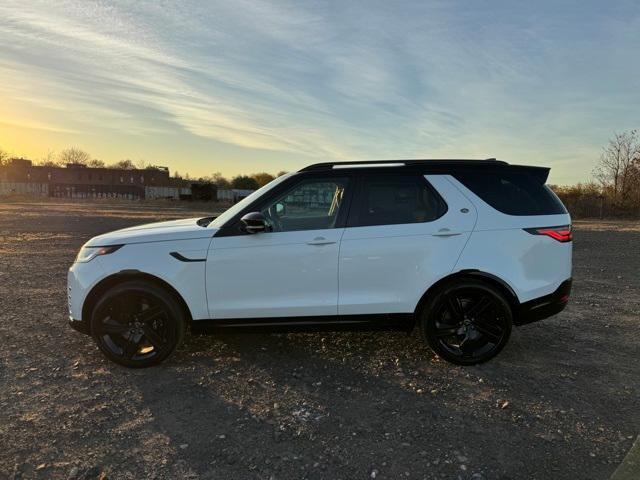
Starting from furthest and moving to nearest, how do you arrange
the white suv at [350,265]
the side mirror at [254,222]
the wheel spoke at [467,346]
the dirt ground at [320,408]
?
the wheel spoke at [467,346] → the white suv at [350,265] → the side mirror at [254,222] → the dirt ground at [320,408]

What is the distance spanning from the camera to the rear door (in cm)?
422

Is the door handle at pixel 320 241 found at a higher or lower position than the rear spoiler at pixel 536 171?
lower

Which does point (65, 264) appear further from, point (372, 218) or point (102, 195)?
point (102, 195)

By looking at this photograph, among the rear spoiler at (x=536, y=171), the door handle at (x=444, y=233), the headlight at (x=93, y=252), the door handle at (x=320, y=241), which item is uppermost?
the rear spoiler at (x=536, y=171)

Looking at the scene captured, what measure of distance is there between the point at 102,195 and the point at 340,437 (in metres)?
102

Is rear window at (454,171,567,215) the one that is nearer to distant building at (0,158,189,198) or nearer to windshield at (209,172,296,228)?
windshield at (209,172,296,228)

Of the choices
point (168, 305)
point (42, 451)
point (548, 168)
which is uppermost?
point (548, 168)

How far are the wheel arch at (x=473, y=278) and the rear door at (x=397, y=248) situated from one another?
64 millimetres

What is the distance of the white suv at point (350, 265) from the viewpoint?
4.20 meters

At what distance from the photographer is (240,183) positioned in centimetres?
9106

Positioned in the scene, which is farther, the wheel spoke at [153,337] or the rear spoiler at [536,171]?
the rear spoiler at [536,171]

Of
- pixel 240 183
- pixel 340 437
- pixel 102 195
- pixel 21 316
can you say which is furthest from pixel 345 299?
pixel 102 195

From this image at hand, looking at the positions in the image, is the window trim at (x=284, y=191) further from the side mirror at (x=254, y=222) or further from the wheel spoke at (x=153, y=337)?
the wheel spoke at (x=153, y=337)

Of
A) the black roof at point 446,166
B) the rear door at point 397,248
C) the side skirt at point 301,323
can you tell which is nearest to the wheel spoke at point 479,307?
the rear door at point 397,248
